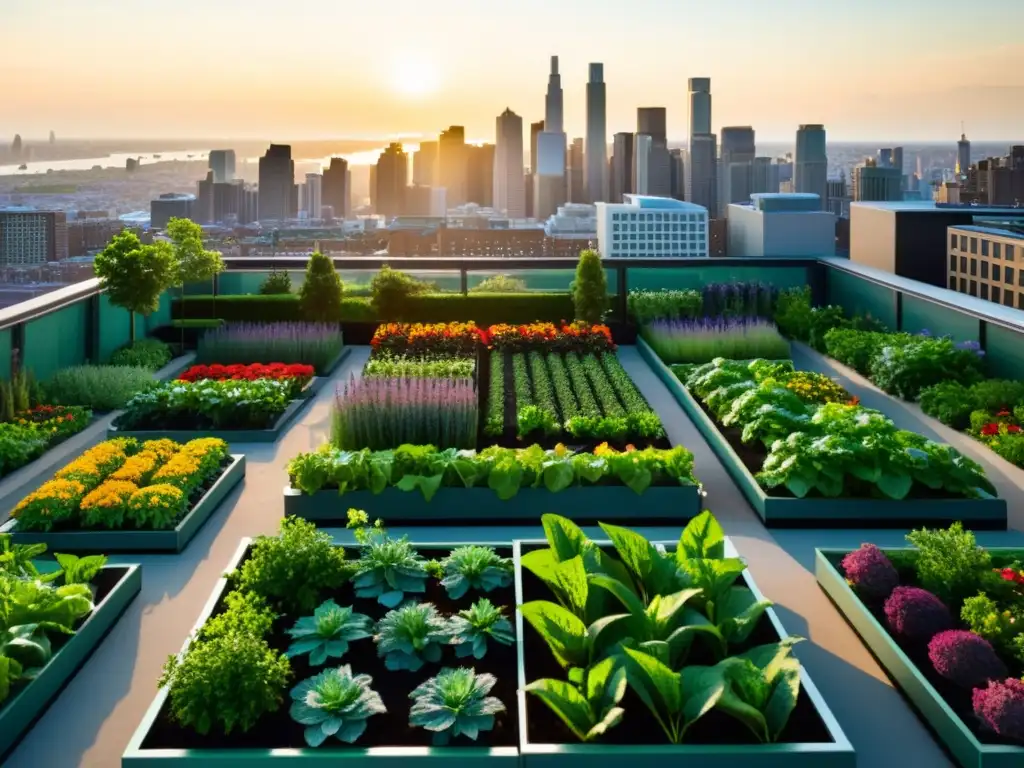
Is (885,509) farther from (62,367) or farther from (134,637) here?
(62,367)

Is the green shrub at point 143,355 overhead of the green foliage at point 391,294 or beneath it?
beneath

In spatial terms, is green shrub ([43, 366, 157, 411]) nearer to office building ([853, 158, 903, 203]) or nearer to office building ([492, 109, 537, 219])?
office building ([853, 158, 903, 203])

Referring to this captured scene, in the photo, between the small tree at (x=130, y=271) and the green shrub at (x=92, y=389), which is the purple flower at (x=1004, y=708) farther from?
the small tree at (x=130, y=271)

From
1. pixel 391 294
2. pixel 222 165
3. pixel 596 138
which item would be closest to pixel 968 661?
pixel 391 294

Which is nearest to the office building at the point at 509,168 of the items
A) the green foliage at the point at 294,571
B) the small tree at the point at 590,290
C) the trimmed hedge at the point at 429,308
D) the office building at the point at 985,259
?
the trimmed hedge at the point at 429,308

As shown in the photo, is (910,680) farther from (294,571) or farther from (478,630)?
(294,571)

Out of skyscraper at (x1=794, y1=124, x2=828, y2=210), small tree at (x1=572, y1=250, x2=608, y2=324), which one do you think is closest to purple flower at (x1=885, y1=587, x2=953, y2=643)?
small tree at (x1=572, y1=250, x2=608, y2=324)
